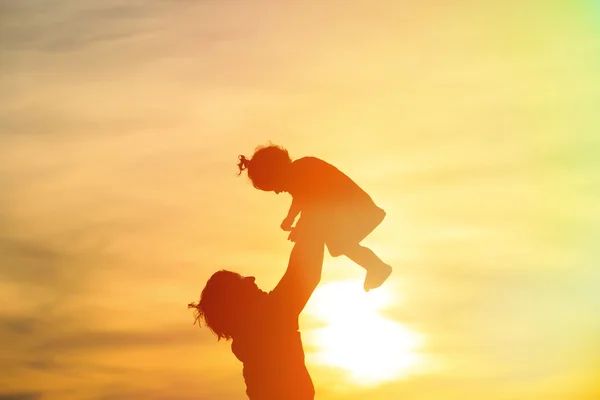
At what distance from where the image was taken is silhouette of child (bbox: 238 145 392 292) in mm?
19062

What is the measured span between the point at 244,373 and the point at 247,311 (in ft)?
3.37

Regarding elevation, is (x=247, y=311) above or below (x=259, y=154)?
below

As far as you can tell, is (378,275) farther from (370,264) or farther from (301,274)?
(301,274)

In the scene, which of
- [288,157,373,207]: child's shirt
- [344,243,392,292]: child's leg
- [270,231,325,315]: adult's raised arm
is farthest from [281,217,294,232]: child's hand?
[344,243,392,292]: child's leg

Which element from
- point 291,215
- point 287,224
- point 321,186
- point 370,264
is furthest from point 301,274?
point 321,186

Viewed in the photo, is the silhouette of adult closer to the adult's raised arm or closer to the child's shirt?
the adult's raised arm

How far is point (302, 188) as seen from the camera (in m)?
19.2

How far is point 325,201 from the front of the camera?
1934 centimetres

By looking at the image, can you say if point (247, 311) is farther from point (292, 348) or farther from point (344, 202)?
point (344, 202)

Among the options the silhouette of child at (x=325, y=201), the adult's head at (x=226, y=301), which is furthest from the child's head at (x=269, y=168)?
the adult's head at (x=226, y=301)

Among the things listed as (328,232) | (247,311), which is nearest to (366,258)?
(328,232)

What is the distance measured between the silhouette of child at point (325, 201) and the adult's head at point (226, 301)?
1093 mm

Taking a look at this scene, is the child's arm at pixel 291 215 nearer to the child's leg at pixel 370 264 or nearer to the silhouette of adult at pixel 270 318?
the silhouette of adult at pixel 270 318

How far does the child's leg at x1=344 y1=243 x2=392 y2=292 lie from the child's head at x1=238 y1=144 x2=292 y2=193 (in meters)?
1.54
